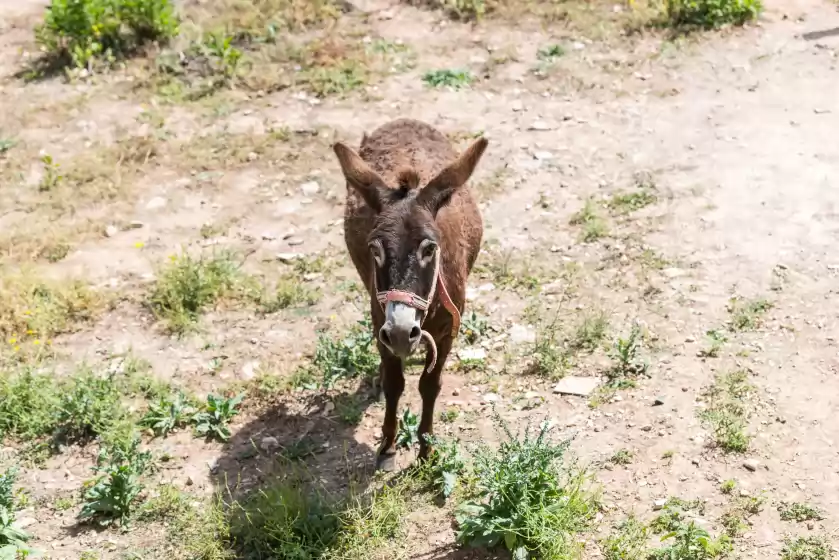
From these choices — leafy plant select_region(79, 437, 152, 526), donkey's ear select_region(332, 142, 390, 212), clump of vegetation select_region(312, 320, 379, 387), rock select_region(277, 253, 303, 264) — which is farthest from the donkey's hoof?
rock select_region(277, 253, 303, 264)

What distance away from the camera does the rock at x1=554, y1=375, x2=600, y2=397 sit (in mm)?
5664

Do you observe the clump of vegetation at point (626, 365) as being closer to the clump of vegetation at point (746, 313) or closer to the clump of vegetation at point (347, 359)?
the clump of vegetation at point (746, 313)

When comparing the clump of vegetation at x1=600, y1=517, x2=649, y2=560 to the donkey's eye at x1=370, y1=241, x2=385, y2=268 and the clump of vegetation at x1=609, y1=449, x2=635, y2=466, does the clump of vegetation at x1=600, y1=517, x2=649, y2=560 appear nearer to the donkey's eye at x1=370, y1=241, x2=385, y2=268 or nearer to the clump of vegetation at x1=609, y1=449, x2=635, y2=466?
the clump of vegetation at x1=609, y1=449, x2=635, y2=466

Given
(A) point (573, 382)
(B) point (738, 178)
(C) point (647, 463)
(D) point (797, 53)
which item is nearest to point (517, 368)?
Answer: (A) point (573, 382)

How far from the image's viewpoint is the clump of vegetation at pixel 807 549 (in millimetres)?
4258

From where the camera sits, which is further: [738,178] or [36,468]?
[738,178]

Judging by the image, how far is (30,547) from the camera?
186 inches

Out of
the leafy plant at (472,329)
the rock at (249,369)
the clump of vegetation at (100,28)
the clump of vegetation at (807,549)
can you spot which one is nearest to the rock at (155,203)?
the rock at (249,369)

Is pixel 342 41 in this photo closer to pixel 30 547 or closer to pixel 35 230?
pixel 35 230

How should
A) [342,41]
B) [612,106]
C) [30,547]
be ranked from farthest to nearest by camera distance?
[342,41] → [612,106] → [30,547]

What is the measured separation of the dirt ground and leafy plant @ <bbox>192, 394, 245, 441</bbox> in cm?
11

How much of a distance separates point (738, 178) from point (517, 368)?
339 centimetres

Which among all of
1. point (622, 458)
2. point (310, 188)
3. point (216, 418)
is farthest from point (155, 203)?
point (622, 458)

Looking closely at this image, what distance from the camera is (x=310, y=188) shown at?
8242 mm
